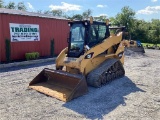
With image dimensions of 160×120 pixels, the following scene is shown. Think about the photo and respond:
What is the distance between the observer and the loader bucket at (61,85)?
5922mm

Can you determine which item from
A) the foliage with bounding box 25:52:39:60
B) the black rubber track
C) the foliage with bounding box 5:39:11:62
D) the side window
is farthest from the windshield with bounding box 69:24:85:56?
the foliage with bounding box 25:52:39:60

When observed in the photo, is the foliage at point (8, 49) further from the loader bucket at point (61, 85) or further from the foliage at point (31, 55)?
the loader bucket at point (61, 85)

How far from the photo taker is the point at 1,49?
1177 centimetres

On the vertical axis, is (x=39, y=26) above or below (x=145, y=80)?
above

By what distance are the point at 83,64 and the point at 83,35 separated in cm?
111

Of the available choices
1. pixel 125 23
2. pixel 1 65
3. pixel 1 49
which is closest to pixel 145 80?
pixel 1 65

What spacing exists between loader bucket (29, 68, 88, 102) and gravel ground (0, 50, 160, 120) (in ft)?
0.59

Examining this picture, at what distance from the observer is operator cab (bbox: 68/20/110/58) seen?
7.21m

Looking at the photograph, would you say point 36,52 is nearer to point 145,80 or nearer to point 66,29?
point 66,29

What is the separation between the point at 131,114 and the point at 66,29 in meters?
11.8

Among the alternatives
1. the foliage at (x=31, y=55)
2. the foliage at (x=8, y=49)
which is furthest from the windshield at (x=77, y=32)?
the foliage at (x=31, y=55)

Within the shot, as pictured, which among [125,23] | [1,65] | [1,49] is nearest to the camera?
[1,65]

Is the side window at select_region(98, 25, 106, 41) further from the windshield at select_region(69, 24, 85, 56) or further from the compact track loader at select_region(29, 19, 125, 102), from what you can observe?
the windshield at select_region(69, 24, 85, 56)

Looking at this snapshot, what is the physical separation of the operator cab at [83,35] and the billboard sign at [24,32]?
5.81 meters
